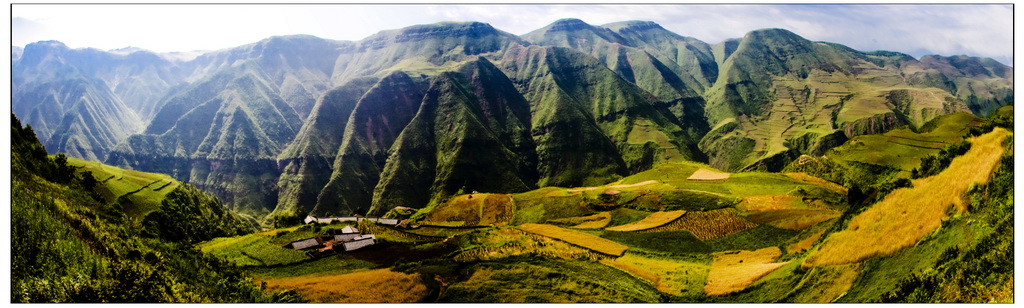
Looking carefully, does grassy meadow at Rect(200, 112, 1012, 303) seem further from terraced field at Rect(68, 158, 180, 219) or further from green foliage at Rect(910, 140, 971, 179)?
terraced field at Rect(68, 158, 180, 219)

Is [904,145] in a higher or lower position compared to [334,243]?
higher

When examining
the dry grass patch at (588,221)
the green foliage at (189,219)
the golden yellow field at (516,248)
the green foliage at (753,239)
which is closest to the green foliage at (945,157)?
the green foliage at (753,239)

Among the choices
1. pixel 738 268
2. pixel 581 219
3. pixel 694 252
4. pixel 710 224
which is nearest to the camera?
pixel 738 268

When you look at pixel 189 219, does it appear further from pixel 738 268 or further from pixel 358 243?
pixel 738 268

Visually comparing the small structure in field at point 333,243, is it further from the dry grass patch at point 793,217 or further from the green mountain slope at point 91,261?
the dry grass patch at point 793,217

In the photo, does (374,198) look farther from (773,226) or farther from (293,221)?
(773,226)

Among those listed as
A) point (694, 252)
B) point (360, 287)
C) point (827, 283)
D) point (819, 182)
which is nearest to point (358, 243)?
point (360, 287)

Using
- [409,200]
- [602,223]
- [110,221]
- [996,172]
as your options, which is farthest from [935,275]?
[409,200]

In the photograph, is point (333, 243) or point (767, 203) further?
point (767, 203)

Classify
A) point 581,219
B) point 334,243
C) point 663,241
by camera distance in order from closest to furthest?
point 334,243 → point 663,241 → point 581,219
